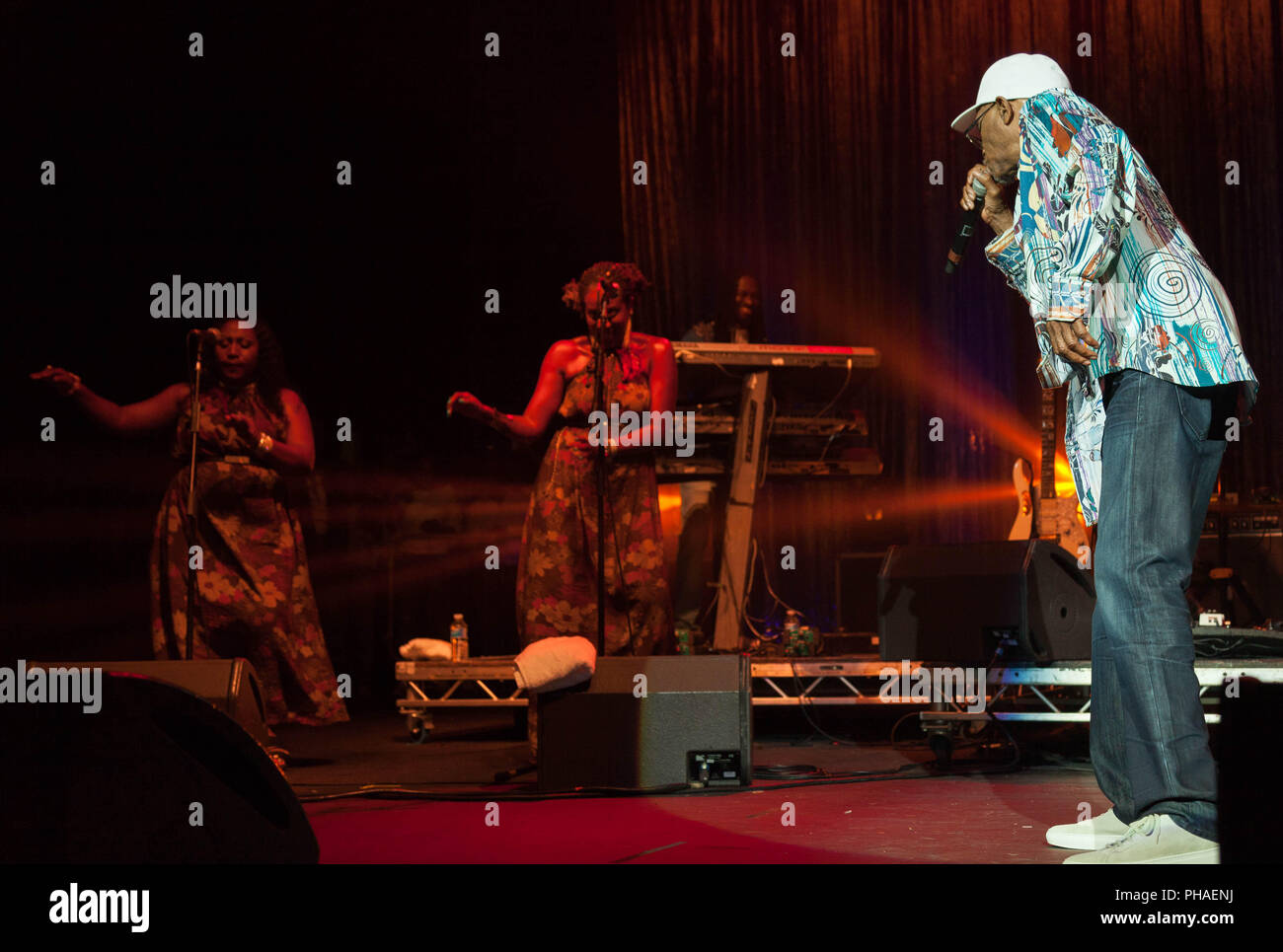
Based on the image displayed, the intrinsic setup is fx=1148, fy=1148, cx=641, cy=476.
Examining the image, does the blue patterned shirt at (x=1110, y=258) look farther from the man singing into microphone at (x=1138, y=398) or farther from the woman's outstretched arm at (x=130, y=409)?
the woman's outstretched arm at (x=130, y=409)

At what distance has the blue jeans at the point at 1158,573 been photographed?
2.10 m

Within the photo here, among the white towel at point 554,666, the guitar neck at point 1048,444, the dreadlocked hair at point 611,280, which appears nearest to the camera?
the white towel at point 554,666

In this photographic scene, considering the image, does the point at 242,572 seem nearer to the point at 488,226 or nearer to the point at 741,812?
the point at 741,812

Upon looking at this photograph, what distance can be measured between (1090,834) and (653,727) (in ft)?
4.77

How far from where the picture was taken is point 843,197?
9.46m

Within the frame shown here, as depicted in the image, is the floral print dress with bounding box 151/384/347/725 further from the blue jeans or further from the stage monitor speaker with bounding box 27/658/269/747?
the blue jeans

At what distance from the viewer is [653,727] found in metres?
3.49

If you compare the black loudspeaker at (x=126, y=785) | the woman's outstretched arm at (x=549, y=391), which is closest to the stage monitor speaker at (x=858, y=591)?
the woman's outstretched arm at (x=549, y=391)

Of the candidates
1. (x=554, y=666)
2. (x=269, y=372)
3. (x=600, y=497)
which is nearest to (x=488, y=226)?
(x=269, y=372)

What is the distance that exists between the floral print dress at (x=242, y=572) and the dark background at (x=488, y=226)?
1.48 metres

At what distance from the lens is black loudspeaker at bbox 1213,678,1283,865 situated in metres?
2.13

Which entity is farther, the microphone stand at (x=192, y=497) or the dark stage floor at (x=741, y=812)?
the microphone stand at (x=192, y=497)
